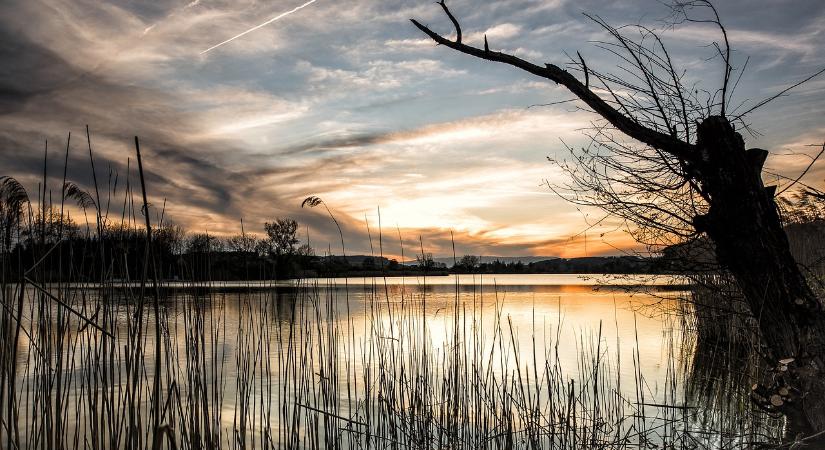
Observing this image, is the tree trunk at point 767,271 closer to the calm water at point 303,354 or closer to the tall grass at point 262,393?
the tall grass at point 262,393

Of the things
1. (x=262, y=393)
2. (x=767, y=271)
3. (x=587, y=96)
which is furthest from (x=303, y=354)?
(x=767, y=271)

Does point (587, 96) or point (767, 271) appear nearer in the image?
point (767, 271)

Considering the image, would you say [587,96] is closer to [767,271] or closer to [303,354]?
[767,271]

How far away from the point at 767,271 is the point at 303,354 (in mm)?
3819

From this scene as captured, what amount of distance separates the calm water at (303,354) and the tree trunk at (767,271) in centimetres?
84

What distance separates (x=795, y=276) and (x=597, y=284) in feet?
6.62

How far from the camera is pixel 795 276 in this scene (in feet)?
10.0

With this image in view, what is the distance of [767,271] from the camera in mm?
3049

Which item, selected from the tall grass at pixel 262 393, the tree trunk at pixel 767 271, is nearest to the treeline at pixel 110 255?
the tall grass at pixel 262 393

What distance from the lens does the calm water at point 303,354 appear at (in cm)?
305

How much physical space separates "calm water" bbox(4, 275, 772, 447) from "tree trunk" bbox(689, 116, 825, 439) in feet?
2.75

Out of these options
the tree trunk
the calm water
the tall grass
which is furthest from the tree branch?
the tall grass

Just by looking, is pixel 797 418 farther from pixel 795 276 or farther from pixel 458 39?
pixel 458 39

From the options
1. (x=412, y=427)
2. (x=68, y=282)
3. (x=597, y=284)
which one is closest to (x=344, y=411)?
(x=412, y=427)
